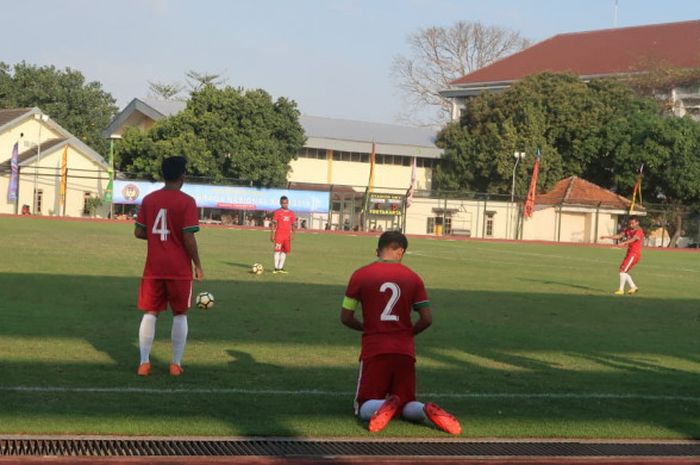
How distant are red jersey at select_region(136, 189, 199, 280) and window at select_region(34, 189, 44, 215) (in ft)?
191

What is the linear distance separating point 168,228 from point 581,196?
212 ft

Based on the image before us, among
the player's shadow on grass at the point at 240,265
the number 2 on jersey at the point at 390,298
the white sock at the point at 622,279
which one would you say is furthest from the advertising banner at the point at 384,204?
the number 2 on jersey at the point at 390,298

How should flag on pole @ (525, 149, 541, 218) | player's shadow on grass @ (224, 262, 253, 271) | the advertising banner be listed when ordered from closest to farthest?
1. player's shadow on grass @ (224, 262, 253, 271)
2. flag on pole @ (525, 149, 541, 218)
3. the advertising banner

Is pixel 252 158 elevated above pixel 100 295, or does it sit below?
above

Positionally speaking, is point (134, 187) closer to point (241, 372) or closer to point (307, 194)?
point (307, 194)

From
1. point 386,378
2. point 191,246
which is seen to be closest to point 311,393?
point 386,378

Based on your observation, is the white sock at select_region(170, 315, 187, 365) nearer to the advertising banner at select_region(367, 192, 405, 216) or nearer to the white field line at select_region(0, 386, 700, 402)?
the white field line at select_region(0, 386, 700, 402)

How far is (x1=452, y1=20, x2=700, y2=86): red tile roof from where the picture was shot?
287 ft

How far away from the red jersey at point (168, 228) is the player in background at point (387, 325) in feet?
7.02

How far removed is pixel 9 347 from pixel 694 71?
74724mm

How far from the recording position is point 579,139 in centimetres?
7431

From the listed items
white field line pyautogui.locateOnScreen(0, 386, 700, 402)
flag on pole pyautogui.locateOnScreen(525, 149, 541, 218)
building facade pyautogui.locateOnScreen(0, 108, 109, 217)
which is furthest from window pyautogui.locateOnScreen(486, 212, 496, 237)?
white field line pyautogui.locateOnScreen(0, 386, 700, 402)

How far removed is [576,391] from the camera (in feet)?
30.7

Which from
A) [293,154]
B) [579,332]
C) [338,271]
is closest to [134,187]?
[293,154]
